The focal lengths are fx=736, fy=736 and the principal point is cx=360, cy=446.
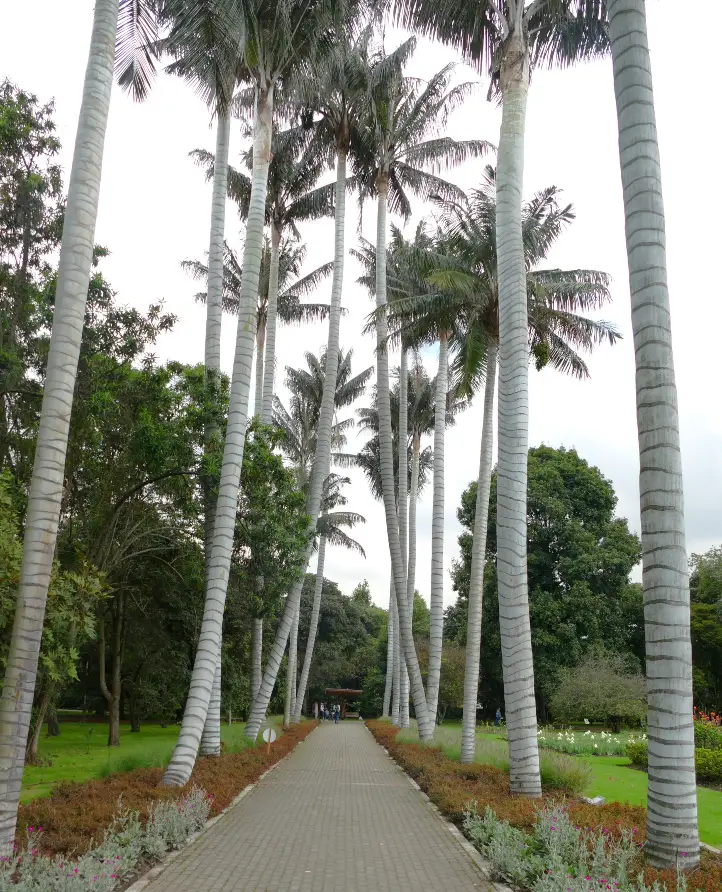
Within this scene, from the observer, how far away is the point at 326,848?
840 cm

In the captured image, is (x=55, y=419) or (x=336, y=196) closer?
(x=55, y=419)

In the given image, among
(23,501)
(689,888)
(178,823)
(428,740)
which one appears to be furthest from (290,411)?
(689,888)

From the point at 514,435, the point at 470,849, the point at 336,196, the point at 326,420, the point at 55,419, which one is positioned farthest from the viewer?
the point at 336,196

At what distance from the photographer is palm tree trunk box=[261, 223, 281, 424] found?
793 inches

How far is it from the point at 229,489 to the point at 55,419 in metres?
4.87

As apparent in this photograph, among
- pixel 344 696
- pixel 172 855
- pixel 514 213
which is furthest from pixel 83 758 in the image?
pixel 344 696

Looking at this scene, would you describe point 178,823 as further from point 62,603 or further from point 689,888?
point 689,888

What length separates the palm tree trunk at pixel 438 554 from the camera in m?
20.2

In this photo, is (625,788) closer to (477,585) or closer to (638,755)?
(477,585)

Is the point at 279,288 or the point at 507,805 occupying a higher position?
the point at 279,288

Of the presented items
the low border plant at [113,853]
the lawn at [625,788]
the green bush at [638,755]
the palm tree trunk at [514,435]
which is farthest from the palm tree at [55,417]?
the green bush at [638,755]

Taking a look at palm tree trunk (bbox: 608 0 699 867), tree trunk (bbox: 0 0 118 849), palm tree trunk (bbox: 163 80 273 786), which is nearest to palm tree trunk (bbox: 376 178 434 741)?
palm tree trunk (bbox: 163 80 273 786)

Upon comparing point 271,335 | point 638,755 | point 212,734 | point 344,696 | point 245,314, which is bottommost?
point 344,696

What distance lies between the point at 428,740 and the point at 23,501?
1233 centimetres
